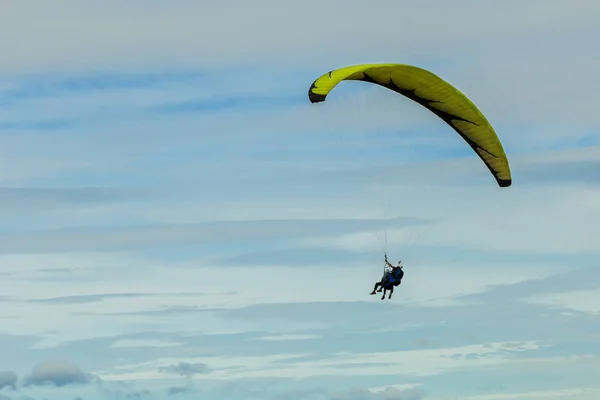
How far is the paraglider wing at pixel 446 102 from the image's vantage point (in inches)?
2940

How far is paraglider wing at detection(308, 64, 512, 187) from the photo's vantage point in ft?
→ 245

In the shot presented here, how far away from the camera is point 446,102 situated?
77.4m

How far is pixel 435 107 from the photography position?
7806 centimetres

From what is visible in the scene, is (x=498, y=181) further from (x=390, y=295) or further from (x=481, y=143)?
(x=390, y=295)

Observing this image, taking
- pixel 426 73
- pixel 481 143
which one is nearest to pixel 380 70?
pixel 426 73

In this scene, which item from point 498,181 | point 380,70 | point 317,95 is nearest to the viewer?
point 317,95

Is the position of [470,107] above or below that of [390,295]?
above

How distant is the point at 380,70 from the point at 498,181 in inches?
367

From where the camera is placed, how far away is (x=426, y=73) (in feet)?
248

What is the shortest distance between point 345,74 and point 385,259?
879 cm

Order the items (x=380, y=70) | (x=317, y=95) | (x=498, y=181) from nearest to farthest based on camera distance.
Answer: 1. (x=317, y=95)
2. (x=380, y=70)
3. (x=498, y=181)

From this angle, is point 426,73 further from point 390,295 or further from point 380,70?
point 390,295

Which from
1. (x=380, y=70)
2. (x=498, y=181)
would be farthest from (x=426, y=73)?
(x=498, y=181)

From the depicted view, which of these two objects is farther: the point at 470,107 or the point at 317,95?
the point at 470,107
